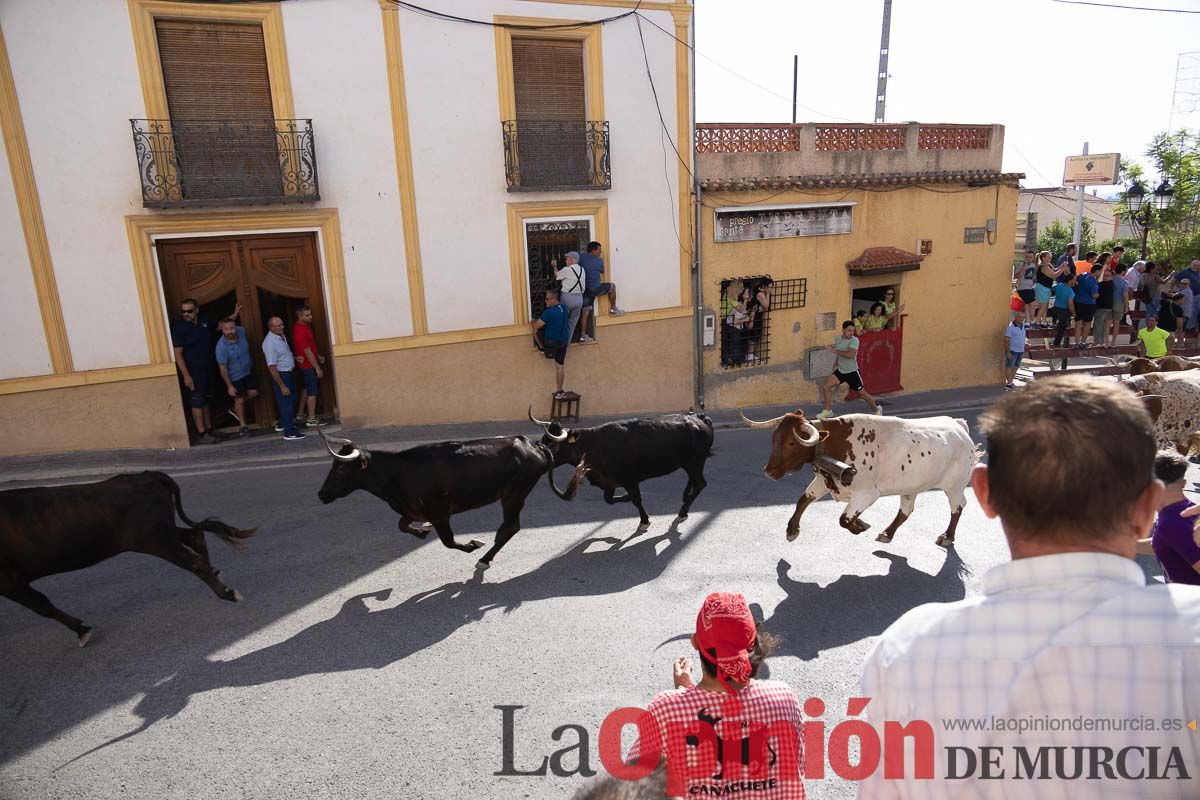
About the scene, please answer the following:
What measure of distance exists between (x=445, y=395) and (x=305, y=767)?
797 cm

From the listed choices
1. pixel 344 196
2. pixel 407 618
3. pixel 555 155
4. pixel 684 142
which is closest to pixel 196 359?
pixel 344 196

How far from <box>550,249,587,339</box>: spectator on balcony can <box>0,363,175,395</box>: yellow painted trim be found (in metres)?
5.38

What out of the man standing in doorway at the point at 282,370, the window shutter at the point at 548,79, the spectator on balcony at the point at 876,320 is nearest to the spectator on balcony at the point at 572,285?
the window shutter at the point at 548,79

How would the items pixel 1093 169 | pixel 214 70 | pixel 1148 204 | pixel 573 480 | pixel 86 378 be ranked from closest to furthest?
pixel 573 480, pixel 86 378, pixel 214 70, pixel 1148 204, pixel 1093 169

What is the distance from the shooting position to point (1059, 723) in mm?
1419

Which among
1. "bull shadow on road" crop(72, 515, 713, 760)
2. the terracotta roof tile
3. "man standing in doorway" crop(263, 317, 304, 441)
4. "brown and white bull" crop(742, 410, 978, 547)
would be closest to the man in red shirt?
"man standing in doorway" crop(263, 317, 304, 441)

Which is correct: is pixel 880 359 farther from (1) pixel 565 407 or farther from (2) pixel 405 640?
(2) pixel 405 640

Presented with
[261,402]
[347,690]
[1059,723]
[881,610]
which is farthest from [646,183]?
[1059,723]

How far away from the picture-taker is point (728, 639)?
2551 mm

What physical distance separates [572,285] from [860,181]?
6.08m

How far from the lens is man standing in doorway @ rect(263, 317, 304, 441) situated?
10227 mm

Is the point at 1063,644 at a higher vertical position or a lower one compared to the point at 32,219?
lower

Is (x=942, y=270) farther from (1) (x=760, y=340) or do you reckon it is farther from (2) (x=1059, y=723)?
(2) (x=1059, y=723)

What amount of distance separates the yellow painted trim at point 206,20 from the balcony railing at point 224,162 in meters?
0.25
